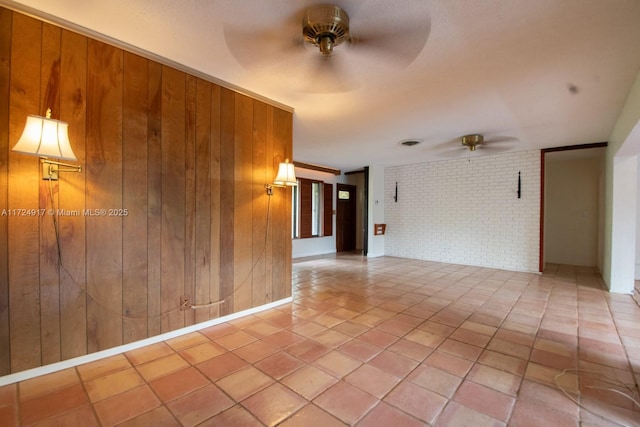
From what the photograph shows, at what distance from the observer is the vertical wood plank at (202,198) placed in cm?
262

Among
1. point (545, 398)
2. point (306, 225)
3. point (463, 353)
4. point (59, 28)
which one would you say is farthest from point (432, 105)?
point (306, 225)

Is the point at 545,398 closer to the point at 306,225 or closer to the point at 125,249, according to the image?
the point at 125,249

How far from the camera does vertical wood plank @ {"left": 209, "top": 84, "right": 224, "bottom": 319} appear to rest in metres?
2.73

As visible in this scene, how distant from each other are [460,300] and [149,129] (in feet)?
13.2

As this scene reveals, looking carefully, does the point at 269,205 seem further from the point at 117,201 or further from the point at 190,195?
the point at 117,201

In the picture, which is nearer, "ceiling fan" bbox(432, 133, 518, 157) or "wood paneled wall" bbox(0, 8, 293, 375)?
"wood paneled wall" bbox(0, 8, 293, 375)

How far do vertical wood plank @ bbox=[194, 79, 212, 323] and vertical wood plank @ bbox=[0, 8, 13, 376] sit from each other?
1195 mm

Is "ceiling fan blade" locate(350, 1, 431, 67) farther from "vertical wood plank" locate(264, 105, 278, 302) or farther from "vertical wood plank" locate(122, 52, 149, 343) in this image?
"vertical wood plank" locate(122, 52, 149, 343)

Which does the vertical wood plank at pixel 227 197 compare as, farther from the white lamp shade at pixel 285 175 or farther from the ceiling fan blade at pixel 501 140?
the ceiling fan blade at pixel 501 140

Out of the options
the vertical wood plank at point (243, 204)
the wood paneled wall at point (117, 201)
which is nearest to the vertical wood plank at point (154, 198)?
the wood paneled wall at point (117, 201)

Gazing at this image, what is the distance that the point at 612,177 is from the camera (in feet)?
13.3

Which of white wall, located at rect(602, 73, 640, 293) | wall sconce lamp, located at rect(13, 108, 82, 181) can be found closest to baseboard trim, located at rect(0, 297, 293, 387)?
wall sconce lamp, located at rect(13, 108, 82, 181)

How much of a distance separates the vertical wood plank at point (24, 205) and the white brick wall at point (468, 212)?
6.72m

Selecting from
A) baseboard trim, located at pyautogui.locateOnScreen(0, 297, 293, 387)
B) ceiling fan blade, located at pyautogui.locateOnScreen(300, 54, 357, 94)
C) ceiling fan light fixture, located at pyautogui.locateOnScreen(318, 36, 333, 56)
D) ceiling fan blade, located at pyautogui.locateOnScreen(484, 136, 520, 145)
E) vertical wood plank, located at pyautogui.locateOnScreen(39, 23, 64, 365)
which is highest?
ceiling fan blade, located at pyautogui.locateOnScreen(484, 136, 520, 145)
